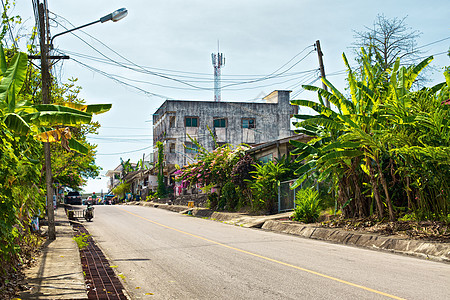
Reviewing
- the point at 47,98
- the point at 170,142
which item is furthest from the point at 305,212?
the point at 170,142

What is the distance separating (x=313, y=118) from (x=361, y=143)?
1981 mm

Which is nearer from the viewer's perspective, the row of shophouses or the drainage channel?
the drainage channel

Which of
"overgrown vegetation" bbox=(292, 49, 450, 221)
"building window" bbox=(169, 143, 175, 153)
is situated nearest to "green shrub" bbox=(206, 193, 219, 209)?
"overgrown vegetation" bbox=(292, 49, 450, 221)

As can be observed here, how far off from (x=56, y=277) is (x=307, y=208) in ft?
46.9

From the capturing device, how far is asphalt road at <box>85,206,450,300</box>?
7921 millimetres

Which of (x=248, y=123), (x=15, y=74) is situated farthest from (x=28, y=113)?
(x=248, y=123)

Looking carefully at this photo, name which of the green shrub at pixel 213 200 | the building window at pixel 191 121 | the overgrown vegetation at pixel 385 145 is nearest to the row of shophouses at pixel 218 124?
the building window at pixel 191 121

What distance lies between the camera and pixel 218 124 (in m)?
62.8

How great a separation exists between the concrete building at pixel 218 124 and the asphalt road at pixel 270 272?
154 ft

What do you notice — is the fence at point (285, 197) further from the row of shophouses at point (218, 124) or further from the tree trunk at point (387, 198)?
the row of shophouses at point (218, 124)

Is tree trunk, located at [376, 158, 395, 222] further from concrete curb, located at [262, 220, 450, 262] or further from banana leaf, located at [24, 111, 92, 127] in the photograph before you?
banana leaf, located at [24, 111, 92, 127]

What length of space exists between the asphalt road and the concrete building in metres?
46.8

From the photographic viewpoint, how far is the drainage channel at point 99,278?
8273 millimetres

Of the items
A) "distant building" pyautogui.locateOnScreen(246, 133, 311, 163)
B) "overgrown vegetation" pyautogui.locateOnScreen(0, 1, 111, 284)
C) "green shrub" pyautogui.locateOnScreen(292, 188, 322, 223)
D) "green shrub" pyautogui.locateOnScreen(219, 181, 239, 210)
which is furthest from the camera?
"green shrub" pyautogui.locateOnScreen(219, 181, 239, 210)
